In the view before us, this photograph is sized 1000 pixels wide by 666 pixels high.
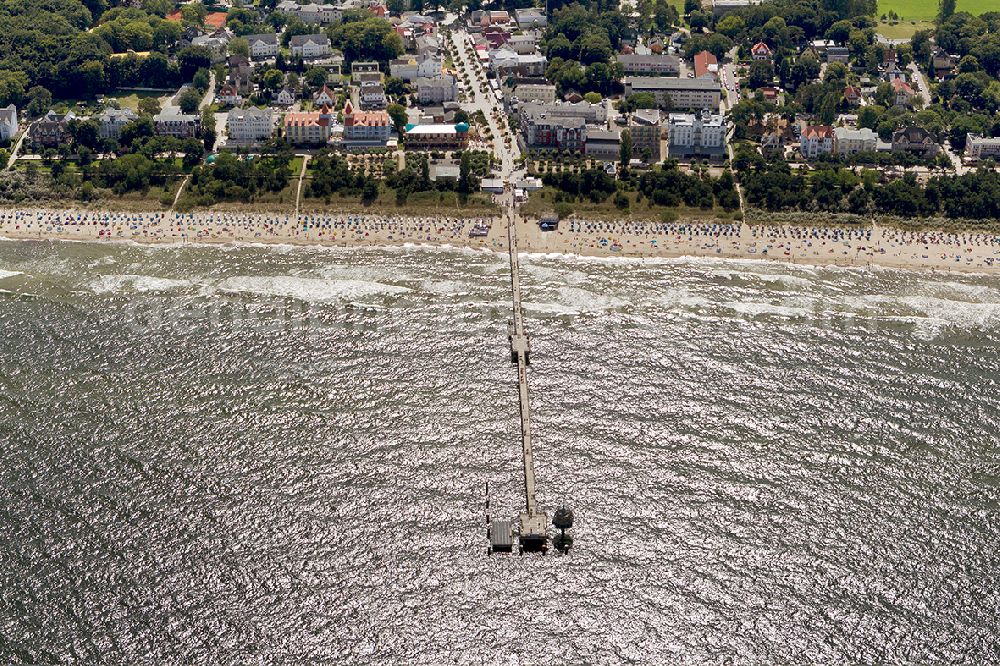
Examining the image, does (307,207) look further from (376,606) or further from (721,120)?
(376,606)

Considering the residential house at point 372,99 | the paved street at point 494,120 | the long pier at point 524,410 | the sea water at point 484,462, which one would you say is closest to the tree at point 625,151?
the paved street at point 494,120

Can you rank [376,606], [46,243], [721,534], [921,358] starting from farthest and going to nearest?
[46,243], [921,358], [721,534], [376,606]

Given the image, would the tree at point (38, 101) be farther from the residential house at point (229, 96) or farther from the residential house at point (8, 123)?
the residential house at point (229, 96)

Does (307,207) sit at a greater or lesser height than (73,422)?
greater

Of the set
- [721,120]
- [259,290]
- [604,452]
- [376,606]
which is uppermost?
[721,120]

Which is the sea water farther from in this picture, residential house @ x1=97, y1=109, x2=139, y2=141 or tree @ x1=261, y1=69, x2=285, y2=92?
tree @ x1=261, y1=69, x2=285, y2=92

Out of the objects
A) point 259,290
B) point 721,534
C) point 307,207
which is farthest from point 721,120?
point 721,534
